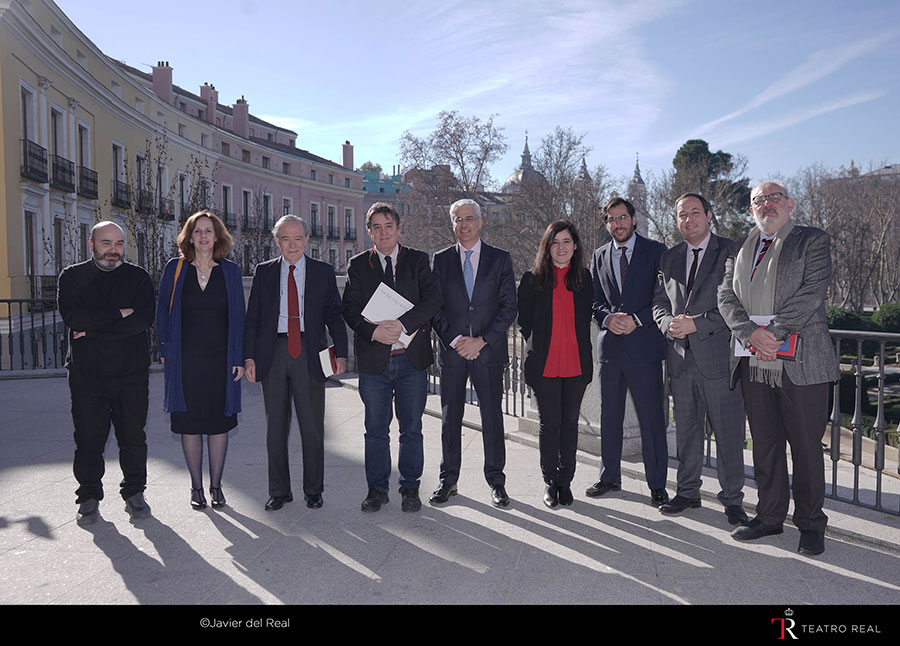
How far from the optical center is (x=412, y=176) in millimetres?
38438

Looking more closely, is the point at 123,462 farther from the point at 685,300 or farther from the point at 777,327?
the point at 777,327

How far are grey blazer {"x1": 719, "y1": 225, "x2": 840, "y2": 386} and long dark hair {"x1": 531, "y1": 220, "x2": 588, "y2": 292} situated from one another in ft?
3.52

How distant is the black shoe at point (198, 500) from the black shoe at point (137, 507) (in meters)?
0.27

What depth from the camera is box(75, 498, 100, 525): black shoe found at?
3928 mm

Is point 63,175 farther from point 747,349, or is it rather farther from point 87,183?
point 747,349

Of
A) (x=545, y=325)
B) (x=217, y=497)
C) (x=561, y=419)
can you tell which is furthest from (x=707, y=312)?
(x=217, y=497)

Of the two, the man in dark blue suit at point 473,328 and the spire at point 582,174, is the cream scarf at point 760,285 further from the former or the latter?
the spire at point 582,174

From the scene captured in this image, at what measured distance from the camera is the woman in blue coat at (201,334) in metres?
4.17

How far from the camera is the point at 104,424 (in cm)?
418

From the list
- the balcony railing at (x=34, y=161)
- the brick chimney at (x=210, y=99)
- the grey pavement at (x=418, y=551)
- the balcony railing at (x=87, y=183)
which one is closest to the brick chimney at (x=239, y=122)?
the brick chimney at (x=210, y=99)

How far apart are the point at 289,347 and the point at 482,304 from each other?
1250 millimetres

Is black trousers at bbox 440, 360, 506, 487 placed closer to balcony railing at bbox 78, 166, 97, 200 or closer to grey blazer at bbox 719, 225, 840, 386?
grey blazer at bbox 719, 225, 840, 386
